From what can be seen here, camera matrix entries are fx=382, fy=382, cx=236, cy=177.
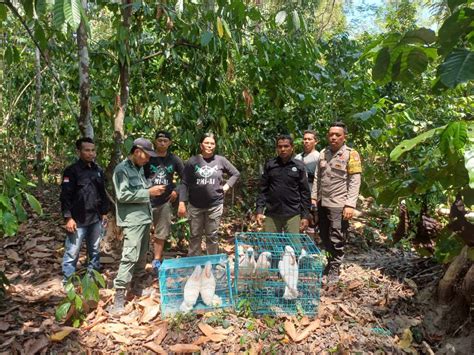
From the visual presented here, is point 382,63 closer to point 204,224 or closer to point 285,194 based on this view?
point 285,194

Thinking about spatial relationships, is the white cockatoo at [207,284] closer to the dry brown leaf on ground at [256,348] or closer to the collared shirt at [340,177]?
the dry brown leaf on ground at [256,348]

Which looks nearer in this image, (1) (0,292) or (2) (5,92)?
(1) (0,292)

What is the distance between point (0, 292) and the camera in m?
3.17

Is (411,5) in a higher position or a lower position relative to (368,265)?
higher

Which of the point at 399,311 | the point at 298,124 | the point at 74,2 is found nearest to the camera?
the point at 74,2

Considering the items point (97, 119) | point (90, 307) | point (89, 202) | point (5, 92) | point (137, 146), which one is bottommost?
point (90, 307)

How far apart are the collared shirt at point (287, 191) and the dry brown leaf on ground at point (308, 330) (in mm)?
1036

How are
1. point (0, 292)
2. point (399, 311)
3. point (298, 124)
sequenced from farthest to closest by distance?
point (298, 124) < point (399, 311) < point (0, 292)

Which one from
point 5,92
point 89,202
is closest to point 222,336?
point 89,202

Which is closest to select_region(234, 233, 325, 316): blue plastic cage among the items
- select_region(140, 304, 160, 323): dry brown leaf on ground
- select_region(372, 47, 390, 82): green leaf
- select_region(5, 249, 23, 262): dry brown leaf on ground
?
select_region(140, 304, 160, 323): dry brown leaf on ground

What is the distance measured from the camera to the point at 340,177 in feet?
12.2

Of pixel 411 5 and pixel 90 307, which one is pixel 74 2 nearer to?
pixel 90 307

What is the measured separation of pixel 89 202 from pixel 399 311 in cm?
300

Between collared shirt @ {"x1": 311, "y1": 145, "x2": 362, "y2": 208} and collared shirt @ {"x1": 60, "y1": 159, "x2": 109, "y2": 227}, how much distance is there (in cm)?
220
